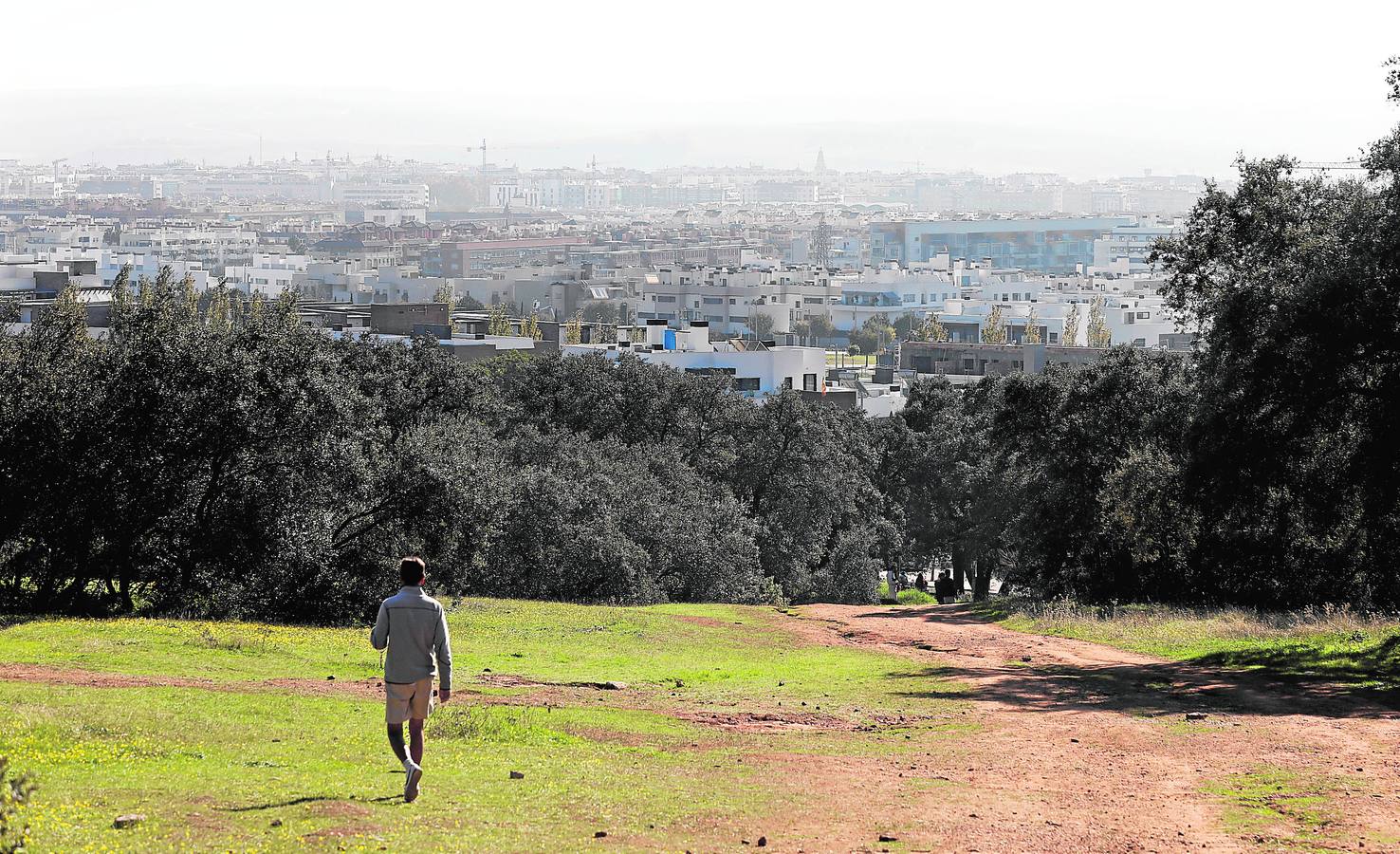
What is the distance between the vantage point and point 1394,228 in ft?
79.7

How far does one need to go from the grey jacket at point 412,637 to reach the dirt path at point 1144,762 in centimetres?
397

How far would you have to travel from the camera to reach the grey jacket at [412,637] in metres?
13.3

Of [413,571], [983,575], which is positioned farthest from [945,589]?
[413,571]

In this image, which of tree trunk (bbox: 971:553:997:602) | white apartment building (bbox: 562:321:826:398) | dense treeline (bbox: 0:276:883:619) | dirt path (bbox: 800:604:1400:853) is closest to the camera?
dirt path (bbox: 800:604:1400:853)

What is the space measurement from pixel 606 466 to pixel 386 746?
35351 mm

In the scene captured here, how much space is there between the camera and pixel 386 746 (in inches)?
629

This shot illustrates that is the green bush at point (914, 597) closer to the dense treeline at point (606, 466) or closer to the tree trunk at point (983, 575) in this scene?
the tree trunk at point (983, 575)

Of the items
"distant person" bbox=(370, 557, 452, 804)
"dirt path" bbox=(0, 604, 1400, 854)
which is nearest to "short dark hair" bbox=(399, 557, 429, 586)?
"distant person" bbox=(370, 557, 452, 804)

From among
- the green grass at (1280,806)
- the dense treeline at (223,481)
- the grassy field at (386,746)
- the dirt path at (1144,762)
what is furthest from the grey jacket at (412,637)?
the dense treeline at (223,481)

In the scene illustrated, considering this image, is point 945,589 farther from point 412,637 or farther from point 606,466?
point 412,637

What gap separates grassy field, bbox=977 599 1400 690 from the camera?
24.5m

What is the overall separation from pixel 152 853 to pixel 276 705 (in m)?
7.57

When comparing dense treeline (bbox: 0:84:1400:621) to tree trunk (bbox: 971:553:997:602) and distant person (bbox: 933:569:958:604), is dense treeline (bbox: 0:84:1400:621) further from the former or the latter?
distant person (bbox: 933:569:958:604)

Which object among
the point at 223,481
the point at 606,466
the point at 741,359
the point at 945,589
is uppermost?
the point at 223,481
